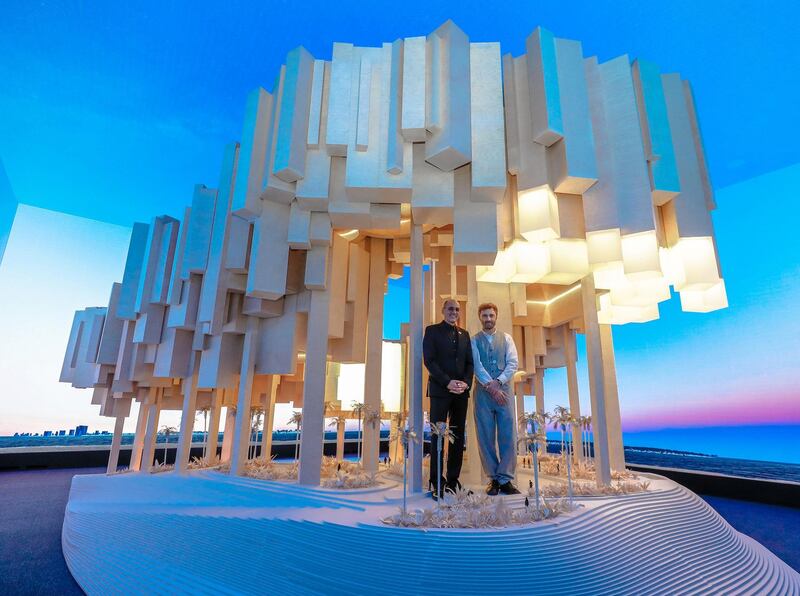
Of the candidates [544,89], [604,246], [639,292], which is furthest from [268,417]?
[544,89]

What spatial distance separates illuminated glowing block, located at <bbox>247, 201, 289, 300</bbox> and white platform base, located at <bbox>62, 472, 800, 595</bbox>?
9.12ft

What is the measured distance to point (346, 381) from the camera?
9914mm

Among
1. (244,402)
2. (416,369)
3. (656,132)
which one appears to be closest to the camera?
(416,369)

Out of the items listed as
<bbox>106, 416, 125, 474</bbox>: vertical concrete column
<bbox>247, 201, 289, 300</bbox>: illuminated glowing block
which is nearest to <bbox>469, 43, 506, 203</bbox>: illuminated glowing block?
<bbox>247, 201, 289, 300</bbox>: illuminated glowing block

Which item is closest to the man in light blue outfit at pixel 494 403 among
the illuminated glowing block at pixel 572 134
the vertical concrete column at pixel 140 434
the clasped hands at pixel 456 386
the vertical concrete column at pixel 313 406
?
the clasped hands at pixel 456 386

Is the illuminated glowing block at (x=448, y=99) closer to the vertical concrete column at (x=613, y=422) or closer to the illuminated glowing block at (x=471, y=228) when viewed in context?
the illuminated glowing block at (x=471, y=228)

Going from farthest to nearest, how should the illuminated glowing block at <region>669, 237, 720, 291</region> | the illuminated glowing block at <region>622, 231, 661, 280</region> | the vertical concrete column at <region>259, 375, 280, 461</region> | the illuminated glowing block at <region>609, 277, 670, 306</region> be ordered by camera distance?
the vertical concrete column at <region>259, 375, 280, 461</region>
the illuminated glowing block at <region>609, 277, 670, 306</region>
the illuminated glowing block at <region>669, 237, 720, 291</region>
the illuminated glowing block at <region>622, 231, 661, 280</region>

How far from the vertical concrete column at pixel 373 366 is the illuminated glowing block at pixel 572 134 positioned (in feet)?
12.6

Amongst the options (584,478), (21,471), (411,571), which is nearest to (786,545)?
(584,478)

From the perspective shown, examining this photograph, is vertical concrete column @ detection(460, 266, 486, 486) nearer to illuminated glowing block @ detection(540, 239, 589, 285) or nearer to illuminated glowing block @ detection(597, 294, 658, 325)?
illuminated glowing block @ detection(540, 239, 589, 285)

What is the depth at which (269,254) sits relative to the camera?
608 cm

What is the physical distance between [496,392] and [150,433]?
381 inches

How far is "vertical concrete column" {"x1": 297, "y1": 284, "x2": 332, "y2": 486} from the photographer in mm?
5624

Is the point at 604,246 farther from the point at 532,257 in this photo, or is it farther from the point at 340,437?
the point at 340,437
